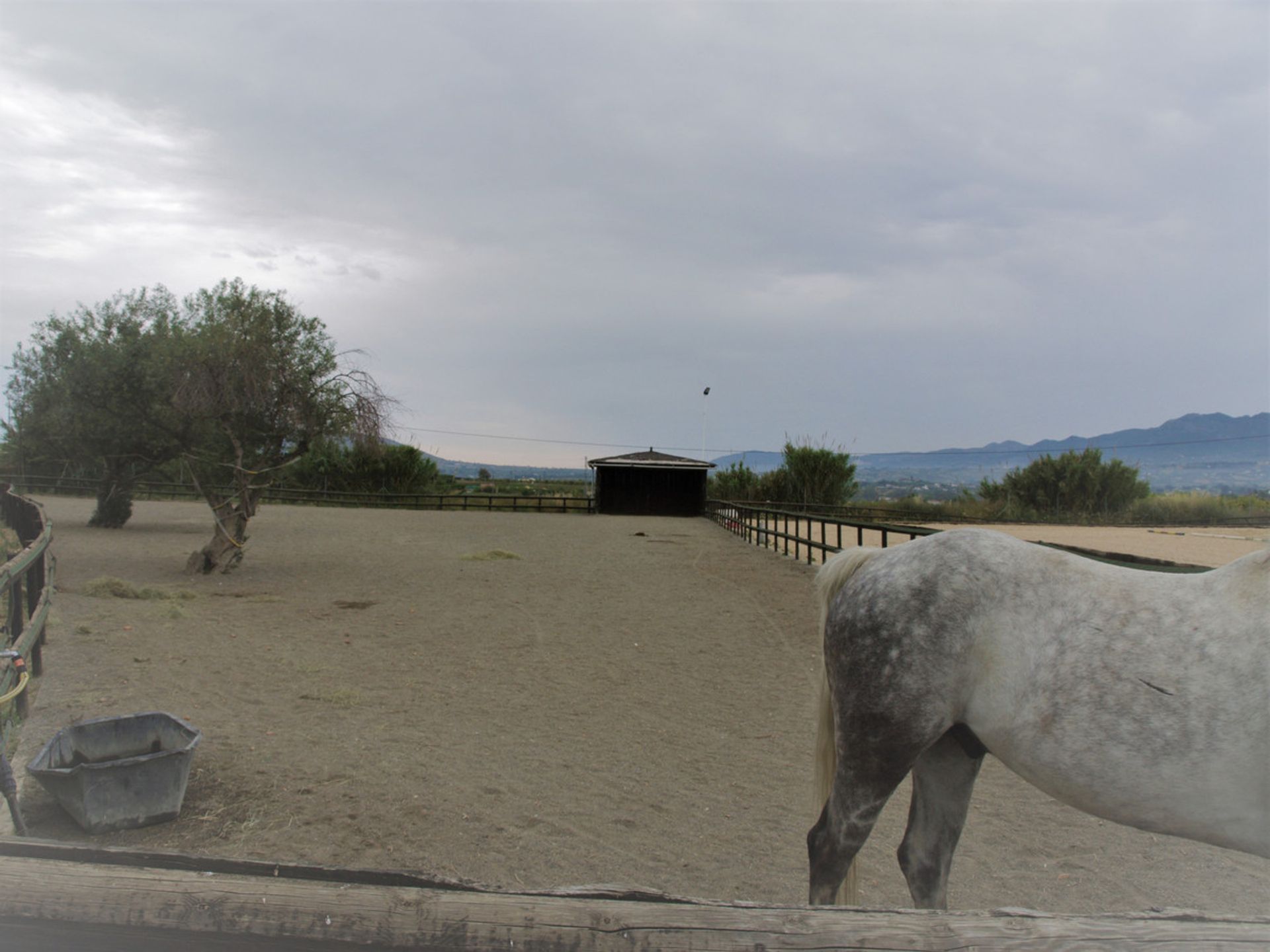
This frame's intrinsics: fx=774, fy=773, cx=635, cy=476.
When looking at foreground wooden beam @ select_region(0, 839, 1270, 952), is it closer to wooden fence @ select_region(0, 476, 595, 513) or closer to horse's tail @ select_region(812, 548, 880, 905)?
horse's tail @ select_region(812, 548, 880, 905)

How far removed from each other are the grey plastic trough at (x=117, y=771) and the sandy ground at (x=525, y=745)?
95mm

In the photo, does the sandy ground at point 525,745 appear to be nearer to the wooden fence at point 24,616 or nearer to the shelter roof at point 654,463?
the wooden fence at point 24,616

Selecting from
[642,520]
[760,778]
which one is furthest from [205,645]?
[642,520]

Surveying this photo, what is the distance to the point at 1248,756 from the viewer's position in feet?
6.25

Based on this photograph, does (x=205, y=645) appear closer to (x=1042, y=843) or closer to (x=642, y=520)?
(x=1042, y=843)

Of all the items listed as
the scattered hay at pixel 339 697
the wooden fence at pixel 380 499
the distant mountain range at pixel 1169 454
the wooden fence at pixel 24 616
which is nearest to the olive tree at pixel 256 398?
the wooden fence at pixel 24 616

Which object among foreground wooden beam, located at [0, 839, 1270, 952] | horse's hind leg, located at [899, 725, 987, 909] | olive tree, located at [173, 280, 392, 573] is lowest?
horse's hind leg, located at [899, 725, 987, 909]

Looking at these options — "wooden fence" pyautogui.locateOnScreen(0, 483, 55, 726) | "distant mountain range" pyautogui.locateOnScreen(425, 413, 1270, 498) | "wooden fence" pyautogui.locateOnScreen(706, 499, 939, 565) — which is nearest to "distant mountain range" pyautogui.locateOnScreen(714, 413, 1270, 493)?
"distant mountain range" pyautogui.locateOnScreen(425, 413, 1270, 498)

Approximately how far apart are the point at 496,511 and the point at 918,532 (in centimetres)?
2714

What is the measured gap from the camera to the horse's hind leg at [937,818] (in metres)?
2.53

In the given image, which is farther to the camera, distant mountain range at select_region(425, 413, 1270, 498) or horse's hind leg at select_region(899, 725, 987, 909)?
distant mountain range at select_region(425, 413, 1270, 498)

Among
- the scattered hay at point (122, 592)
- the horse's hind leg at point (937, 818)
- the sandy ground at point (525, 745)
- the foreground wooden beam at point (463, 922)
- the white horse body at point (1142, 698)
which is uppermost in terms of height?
the white horse body at point (1142, 698)

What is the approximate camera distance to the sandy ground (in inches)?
128

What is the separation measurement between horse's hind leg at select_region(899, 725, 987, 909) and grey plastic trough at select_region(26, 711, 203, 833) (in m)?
3.05
